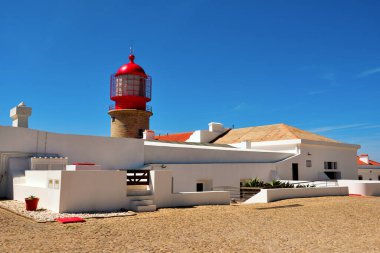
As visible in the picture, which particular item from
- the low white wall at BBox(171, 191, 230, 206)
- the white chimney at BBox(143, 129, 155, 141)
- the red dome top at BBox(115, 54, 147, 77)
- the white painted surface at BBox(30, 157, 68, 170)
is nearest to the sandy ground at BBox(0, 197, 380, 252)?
the low white wall at BBox(171, 191, 230, 206)

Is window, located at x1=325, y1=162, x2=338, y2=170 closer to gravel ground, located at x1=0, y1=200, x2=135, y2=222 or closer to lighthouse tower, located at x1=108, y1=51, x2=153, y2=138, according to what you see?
lighthouse tower, located at x1=108, y1=51, x2=153, y2=138

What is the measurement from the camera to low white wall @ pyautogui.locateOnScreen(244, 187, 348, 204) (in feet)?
57.8

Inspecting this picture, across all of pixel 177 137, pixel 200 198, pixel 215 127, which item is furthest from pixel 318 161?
pixel 200 198

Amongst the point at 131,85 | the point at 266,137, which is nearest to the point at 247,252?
the point at 131,85

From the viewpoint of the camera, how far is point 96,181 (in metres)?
12.4

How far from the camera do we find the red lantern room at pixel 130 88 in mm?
26750

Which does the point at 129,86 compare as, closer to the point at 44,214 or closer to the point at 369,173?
the point at 44,214

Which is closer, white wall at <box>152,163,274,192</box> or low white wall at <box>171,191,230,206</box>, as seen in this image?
low white wall at <box>171,191,230,206</box>

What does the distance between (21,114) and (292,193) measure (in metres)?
14.3

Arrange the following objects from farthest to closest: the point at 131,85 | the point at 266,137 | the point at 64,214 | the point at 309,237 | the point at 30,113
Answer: the point at 266,137 < the point at 131,85 < the point at 30,113 < the point at 64,214 < the point at 309,237

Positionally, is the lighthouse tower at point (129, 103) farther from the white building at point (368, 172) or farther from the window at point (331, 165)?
the white building at point (368, 172)

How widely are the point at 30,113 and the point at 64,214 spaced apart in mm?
8201

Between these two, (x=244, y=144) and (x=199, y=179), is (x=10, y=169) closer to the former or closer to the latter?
(x=199, y=179)

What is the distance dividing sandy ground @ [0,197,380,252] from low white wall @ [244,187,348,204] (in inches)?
171
